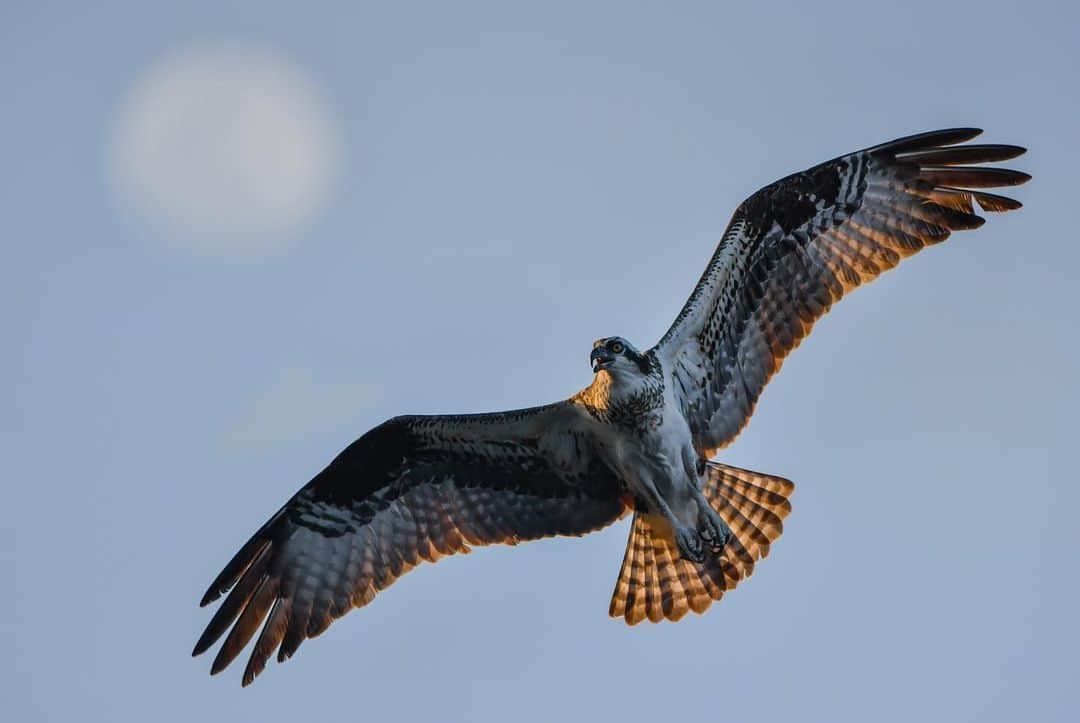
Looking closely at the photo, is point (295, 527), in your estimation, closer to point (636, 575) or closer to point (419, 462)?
point (419, 462)

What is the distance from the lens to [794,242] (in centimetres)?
1033

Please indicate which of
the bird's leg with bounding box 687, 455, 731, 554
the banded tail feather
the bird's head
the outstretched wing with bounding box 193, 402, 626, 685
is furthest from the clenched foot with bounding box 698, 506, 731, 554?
the bird's head

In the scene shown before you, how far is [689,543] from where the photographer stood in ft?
32.4

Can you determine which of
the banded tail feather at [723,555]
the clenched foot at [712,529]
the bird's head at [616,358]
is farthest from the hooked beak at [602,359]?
the banded tail feather at [723,555]

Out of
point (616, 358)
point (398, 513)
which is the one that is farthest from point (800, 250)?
point (398, 513)

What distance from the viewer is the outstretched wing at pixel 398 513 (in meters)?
10.2

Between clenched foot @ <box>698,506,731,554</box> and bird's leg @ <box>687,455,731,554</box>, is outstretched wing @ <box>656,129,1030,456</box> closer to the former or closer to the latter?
bird's leg @ <box>687,455,731,554</box>

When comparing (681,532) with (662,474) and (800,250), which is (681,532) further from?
(800,250)

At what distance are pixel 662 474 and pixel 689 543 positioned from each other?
0.57 meters

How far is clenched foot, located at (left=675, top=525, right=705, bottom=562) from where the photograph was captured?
9.89 meters

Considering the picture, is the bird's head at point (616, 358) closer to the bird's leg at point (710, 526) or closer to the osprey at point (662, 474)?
the osprey at point (662, 474)

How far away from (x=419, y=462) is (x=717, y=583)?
2508 mm

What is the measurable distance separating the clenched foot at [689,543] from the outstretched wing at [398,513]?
2.01 ft

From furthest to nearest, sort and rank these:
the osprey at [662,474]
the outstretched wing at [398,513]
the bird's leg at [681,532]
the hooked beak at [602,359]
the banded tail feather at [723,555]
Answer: the banded tail feather at [723,555]
the outstretched wing at [398,513]
the osprey at [662,474]
the bird's leg at [681,532]
the hooked beak at [602,359]
